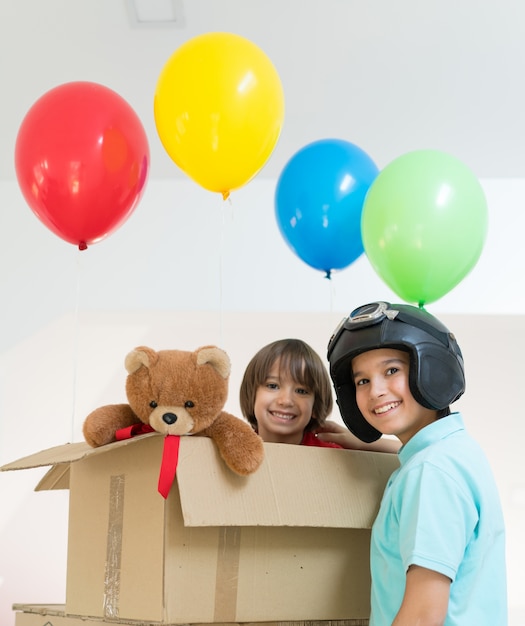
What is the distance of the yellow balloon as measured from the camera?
1.77 metres

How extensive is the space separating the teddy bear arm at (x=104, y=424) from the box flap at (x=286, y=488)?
0.14m

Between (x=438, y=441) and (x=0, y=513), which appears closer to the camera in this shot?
(x=438, y=441)

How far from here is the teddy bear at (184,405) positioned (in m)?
1.28

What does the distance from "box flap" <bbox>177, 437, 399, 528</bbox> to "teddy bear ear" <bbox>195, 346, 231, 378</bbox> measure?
0.11 metres

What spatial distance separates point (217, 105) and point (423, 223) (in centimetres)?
50

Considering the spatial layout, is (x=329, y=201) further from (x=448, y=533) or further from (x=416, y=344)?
(x=448, y=533)

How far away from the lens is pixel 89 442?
1329 mm

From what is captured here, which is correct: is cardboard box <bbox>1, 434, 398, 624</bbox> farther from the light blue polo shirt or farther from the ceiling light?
the ceiling light

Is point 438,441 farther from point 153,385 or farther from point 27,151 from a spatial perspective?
point 27,151

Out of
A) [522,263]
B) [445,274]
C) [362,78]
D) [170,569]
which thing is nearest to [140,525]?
[170,569]

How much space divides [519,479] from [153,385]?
8.89ft

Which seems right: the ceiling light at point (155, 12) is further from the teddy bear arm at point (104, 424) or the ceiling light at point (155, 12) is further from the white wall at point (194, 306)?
the teddy bear arm at point (104, 424)

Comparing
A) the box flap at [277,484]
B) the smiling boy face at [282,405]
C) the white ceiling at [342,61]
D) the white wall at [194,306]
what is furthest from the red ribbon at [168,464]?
the white wall at [194,306]

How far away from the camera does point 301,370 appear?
197 centimetres
